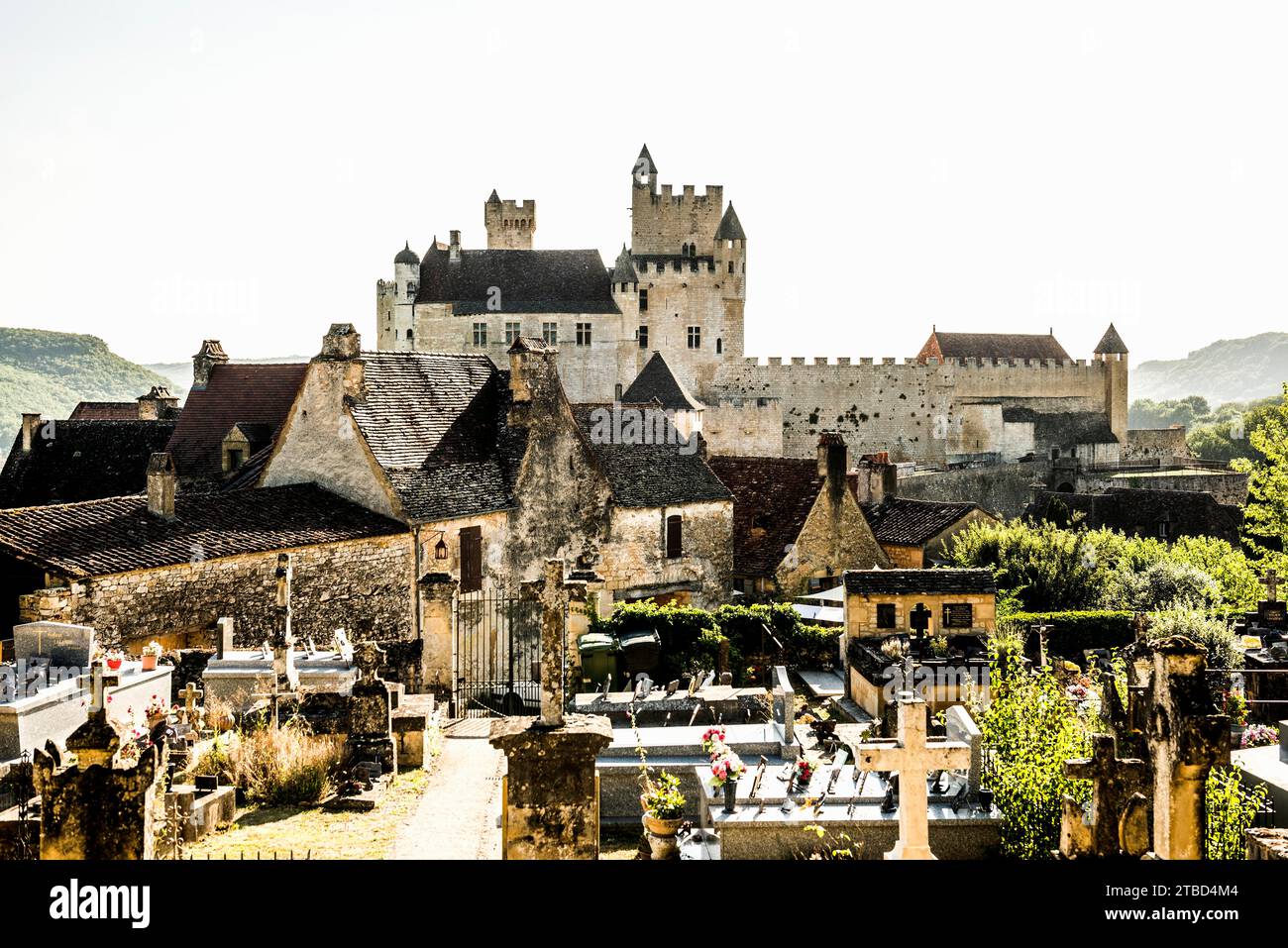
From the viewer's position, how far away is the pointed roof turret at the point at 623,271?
59.2 metres

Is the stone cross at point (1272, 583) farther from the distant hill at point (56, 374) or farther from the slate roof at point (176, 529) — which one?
the distant hill at point (56, 374)

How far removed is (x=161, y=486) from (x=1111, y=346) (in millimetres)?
66298

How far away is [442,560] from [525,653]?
7.63ft

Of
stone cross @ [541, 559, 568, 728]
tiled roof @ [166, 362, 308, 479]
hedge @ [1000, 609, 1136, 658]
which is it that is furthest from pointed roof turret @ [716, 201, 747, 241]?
stone cross @ [541, 559, 568, 728]

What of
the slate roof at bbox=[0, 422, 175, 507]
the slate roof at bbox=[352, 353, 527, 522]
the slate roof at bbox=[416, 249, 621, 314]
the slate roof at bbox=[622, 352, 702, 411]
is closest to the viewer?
the slate roof at bbox=[352, 353, 527, 522]

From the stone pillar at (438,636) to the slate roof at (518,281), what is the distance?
1627 inches

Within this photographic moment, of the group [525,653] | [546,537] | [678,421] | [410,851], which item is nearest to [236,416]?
[546,537]

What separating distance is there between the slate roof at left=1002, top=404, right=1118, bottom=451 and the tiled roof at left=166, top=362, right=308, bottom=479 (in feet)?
160

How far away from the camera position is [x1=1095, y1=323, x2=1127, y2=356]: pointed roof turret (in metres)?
73.7

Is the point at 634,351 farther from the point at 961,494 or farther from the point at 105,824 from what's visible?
the point at 105,824

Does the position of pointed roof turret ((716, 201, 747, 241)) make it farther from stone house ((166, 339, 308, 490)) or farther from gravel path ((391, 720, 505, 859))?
gravel path ((391, 720, 505, 859))

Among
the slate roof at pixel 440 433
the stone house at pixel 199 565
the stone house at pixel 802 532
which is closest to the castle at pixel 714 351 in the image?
the stone house at pixel 802 532

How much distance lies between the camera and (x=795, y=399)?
6469 cm

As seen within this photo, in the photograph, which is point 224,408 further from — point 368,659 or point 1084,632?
point 1084,632
